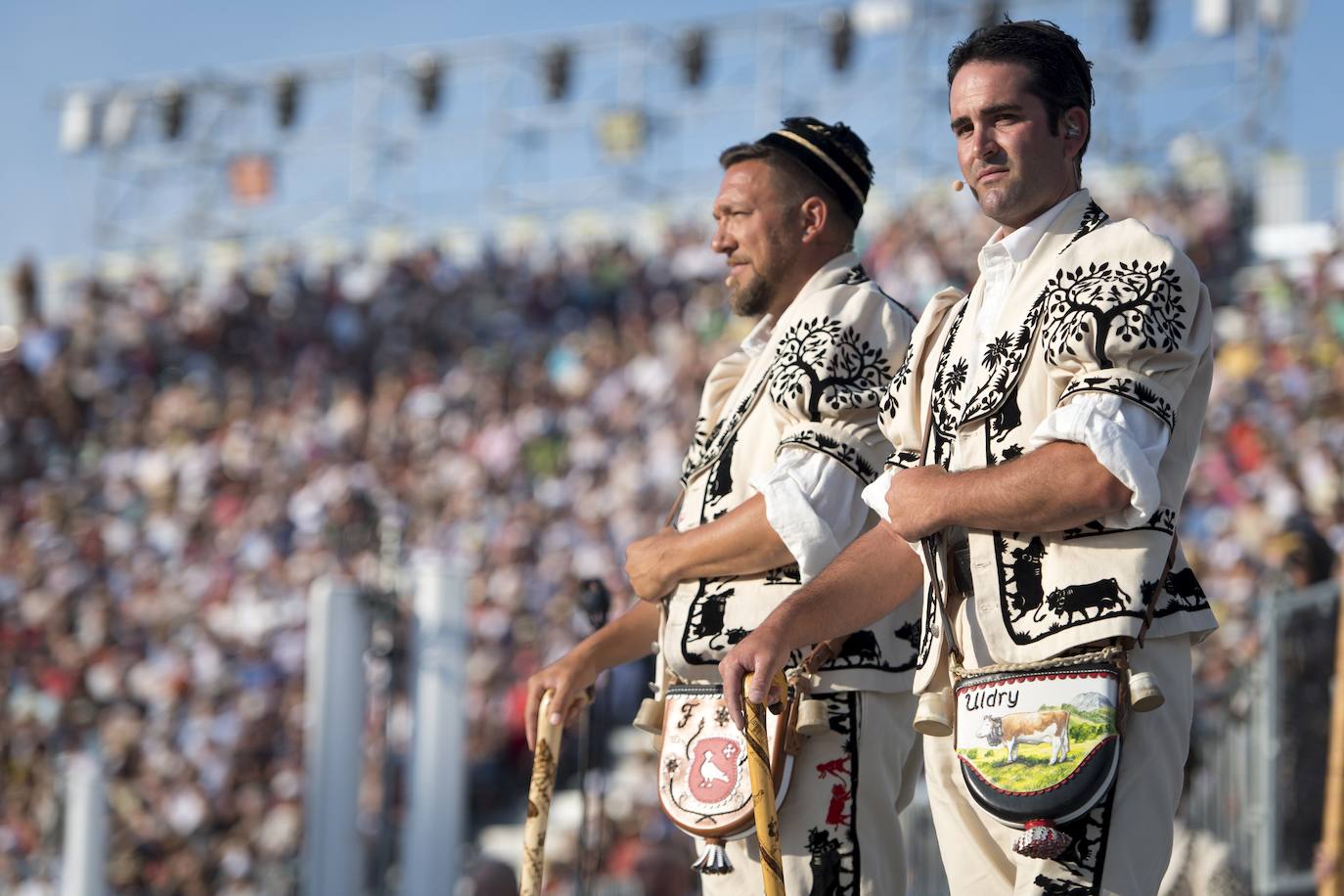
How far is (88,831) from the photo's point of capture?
976cm

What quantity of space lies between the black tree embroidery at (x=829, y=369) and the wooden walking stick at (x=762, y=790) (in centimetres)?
63

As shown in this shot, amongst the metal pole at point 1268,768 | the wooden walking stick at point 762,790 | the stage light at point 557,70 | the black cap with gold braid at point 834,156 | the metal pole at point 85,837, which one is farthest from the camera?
the stage light at point 557,70

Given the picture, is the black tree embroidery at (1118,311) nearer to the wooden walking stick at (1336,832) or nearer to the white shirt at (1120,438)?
the white shirt at (1120,438)

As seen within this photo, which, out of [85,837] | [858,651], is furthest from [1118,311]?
[85,837]

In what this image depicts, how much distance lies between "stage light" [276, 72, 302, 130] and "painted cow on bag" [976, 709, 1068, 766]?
24898mm

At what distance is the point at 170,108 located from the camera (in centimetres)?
2670

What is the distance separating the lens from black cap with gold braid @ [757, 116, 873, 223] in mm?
3451

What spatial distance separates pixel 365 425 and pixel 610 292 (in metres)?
2.96

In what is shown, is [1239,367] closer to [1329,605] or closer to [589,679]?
[1329,605]

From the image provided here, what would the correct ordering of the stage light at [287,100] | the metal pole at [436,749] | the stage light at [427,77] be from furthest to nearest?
the stage light at [287,100] → the stage light at [427,77] → the metal pole at [436,749]

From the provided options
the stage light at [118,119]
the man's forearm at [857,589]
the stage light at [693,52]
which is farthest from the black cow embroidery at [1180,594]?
the stage light at [118,119]

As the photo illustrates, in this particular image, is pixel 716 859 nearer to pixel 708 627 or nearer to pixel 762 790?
pixel 708 627

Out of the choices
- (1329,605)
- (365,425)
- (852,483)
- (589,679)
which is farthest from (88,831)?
(365,425)

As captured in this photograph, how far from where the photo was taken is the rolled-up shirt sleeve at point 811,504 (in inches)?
119
